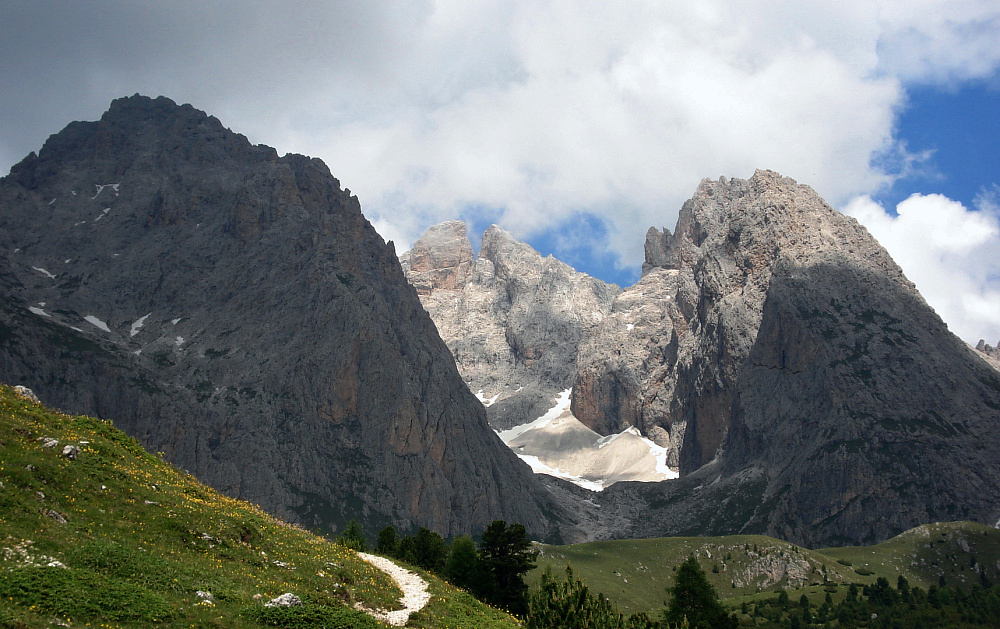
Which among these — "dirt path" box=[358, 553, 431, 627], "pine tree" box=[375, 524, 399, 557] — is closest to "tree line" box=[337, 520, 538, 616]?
"pine tree" box=[375, 524, 399, 557]

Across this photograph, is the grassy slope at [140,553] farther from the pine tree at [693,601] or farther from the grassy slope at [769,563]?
the grassy slope at [769,563]

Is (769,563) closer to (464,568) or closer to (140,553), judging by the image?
(464,568)

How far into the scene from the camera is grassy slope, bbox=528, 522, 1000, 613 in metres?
114

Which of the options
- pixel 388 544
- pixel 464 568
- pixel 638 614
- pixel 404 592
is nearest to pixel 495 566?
pixel 464 568

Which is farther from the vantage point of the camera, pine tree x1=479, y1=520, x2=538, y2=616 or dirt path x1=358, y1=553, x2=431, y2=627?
pine tree x1=479, y1=520, x2=538, y2=616

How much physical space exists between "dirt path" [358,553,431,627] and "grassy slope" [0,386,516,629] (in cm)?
61

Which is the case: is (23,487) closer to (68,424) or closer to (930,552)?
(68,424)

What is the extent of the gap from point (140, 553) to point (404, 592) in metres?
13.2

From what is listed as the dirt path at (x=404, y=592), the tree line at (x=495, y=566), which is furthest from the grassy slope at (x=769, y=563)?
the dirt path at (x=404, y=592)

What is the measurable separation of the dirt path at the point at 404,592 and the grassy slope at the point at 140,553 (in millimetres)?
610

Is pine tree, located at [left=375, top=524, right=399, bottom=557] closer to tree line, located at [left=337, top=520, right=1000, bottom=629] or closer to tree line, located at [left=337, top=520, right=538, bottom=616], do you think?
tree line, located at [left=337, top=520, right=1000, bottom=629]

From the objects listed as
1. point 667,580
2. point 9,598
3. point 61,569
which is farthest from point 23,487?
point 667,580

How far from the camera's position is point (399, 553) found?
2366 inches

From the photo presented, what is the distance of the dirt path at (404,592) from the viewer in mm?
29875
